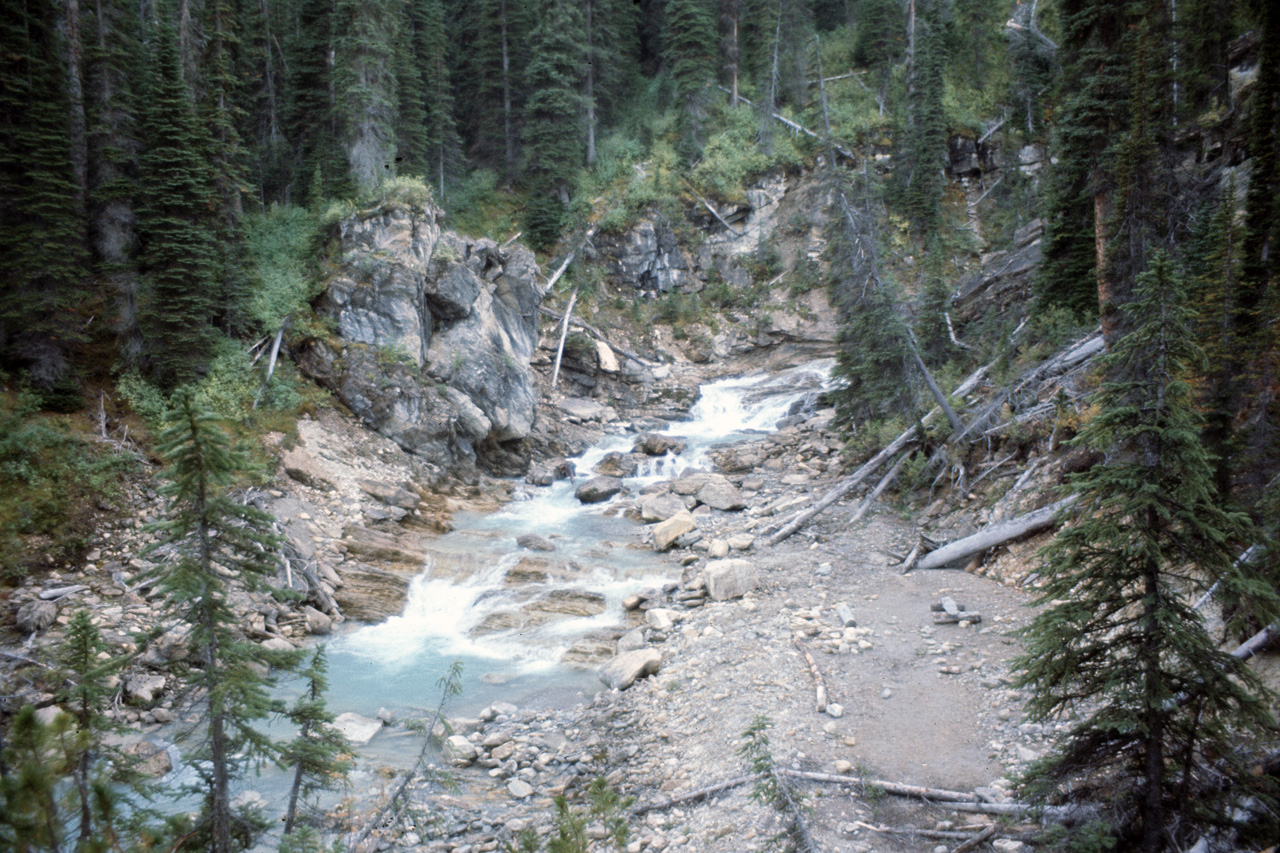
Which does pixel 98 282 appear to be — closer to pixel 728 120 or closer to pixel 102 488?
pixel 102 488

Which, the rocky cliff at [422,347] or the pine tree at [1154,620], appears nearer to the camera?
the pine tree at [1154,620]

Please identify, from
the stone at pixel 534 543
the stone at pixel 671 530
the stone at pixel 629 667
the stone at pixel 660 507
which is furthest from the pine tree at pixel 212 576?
the stone at pixel 660 507

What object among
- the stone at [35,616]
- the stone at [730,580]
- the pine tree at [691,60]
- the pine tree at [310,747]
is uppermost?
the pine tree at [691,60]

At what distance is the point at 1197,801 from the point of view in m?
4.20

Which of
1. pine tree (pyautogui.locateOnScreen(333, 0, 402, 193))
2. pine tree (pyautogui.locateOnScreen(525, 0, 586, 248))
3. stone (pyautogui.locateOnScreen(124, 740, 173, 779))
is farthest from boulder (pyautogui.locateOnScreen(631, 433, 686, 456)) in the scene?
stone (pyautogui.locateOnScreen(124, 740, 173, 779))

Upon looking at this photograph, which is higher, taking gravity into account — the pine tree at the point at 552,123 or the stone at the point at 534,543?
the pine tree at the point at 552,123

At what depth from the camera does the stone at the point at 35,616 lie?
31.1 ft

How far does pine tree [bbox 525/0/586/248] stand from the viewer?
33.9 metres

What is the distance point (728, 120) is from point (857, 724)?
1567 inches

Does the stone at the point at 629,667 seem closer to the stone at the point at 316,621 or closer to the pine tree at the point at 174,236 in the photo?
the stone at the point at 316,621

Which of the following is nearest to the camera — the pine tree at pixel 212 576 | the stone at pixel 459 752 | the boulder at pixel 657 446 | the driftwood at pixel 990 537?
the pine tree at pixel 212 576

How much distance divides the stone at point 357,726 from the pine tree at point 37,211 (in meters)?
10.3

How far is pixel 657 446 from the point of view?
80.1 ft

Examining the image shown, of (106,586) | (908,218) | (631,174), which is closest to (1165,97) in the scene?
(106,586)
